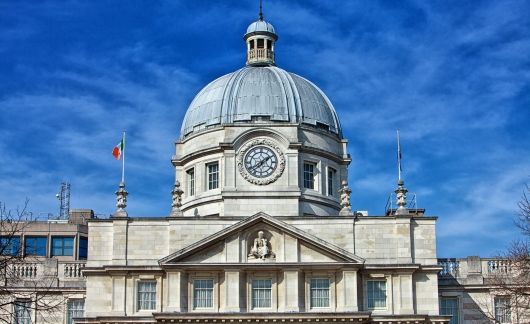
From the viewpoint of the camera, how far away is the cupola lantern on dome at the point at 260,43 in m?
77.6

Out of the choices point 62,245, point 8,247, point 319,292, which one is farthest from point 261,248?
point 62,245

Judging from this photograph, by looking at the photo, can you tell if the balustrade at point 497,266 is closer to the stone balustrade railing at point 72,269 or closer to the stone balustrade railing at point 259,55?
the stone balustrade railing at point 259,55

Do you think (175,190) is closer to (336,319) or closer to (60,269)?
(60,269)

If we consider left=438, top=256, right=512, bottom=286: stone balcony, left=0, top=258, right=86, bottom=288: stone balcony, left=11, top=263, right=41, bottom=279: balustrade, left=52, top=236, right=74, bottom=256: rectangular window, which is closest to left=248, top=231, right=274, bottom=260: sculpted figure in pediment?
left=438, top=256, right=512, bottom=286: stone balcony

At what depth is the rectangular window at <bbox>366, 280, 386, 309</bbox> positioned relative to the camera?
206 feet

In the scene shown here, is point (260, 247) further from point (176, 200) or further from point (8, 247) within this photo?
point (8, 247)

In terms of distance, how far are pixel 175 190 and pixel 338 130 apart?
12.9m

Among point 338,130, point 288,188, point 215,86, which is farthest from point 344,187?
point 215,86

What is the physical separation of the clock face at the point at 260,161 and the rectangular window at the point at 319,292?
9280 millimetres

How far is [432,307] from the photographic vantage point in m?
62.7

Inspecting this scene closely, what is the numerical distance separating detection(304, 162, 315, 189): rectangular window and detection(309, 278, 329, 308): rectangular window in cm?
926

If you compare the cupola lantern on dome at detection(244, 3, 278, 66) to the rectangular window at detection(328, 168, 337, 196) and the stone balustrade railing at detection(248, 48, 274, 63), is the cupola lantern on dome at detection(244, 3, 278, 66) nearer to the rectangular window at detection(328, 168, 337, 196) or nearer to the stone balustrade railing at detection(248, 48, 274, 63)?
the stone balustrade railing at detection(248, 48, 274, 63)

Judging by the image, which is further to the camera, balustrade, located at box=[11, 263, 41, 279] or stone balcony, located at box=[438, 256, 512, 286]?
balustrade, located at box=[11, 263, 41, 279]

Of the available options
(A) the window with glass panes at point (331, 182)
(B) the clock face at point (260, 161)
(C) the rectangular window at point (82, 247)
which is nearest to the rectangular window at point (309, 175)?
(A) the window with glass panes at point (331, 182)
